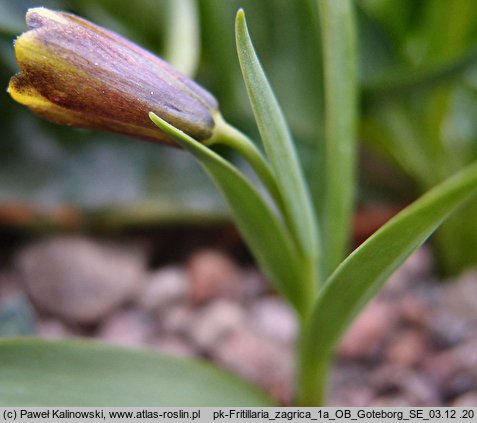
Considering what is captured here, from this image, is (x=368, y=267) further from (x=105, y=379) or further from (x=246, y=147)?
(x=105, y=379)

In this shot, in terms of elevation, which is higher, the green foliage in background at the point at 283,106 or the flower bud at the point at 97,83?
the green foliage in background at the point at 283,106

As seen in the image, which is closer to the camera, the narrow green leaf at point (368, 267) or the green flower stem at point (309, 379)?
the narrow green leaf at point (368, 267)

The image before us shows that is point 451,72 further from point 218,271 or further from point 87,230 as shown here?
point 87,230

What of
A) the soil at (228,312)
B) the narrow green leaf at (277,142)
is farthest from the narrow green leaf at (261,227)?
the soil at (228,312)

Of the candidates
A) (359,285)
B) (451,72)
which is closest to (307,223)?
(359,285)

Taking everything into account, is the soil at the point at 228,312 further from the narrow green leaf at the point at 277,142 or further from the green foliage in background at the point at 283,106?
the narrow green leaf at the point at 277,142

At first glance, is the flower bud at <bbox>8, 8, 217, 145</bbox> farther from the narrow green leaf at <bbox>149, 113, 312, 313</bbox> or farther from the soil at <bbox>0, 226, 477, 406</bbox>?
the soil at <bbox>0, 226, 477, 406</bbox>
